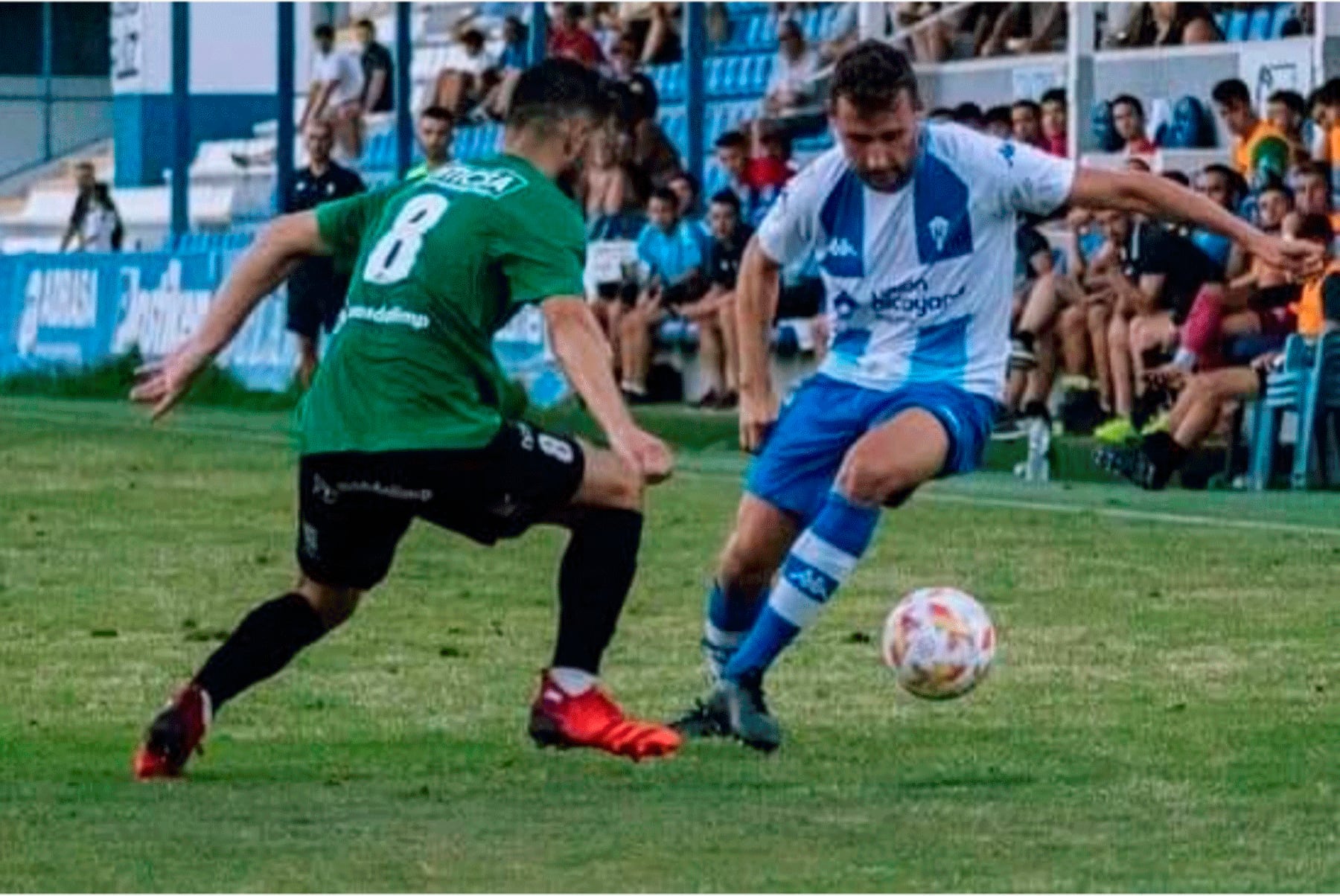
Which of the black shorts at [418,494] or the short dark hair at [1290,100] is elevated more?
the black shorts at [418,494]

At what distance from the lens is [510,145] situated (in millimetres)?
10555

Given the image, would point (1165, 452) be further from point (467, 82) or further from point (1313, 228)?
point (467, 82)

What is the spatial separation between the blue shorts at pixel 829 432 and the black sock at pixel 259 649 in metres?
1.42

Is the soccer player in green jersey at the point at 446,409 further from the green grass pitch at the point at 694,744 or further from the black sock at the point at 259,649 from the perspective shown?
the green grass pitch at the point at 694,744

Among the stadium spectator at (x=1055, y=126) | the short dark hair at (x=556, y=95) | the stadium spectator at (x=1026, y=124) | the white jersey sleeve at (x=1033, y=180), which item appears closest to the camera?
the short dark hair at (x=556, y=95)

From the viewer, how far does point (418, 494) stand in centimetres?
1036

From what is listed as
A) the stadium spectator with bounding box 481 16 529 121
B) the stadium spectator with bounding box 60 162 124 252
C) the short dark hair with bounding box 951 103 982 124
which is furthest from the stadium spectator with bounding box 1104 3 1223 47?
the stadium spectator with bounding box 60 162 124 252

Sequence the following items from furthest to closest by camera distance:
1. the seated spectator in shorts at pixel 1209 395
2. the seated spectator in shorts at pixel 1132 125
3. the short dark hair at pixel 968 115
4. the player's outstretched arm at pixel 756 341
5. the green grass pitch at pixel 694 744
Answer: the short dark hair at pixel 968 115, the seated spectator in shorts at pixel 1132 125, the seated spectator in shorts at pixel 1209 395, the player's outstretched arm at pixel 756 341, the green grass pitch at pixel 694 744

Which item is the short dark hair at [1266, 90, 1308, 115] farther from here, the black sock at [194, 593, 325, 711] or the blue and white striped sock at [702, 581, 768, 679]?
the black sock at [194, 593, 325, 711]

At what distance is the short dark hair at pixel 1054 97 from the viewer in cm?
2700

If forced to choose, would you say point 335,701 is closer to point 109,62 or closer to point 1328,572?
point 1328,572

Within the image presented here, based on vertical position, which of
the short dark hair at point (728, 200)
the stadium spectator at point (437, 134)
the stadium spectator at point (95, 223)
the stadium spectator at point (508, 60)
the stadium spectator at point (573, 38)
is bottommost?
the stadium spectator at point (95, 223)

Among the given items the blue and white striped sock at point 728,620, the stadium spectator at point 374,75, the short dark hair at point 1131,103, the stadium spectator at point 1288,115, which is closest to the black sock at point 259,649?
the blue and white striped sock at point 728,620

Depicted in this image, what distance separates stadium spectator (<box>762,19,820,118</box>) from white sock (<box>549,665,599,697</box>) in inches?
807
